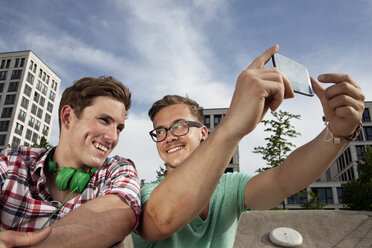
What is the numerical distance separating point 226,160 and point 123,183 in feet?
2.73

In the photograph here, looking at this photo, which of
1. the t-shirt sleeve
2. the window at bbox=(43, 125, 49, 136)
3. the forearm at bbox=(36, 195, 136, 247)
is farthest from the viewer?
the window at bbox=(43, 125, 49, 136)

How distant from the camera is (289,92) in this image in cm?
140

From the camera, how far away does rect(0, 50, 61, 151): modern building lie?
53656 millimetres

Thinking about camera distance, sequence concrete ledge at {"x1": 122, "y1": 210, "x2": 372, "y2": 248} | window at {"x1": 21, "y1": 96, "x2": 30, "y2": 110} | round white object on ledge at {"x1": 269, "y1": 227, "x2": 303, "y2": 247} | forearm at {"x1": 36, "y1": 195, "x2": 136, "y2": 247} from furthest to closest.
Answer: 1. window at {"x1": 21, "y1": 96, "x2": 30, "y2": 110}
2. concrete ledge at {"x1": 122, "y1": 210, "x2": 372, "y2": 248}
3. round white object on ledge at {"x1": 269, "y1": 227, "x2": 303, "y2": 247}
4. forearm at {"x1": 36, "y1": 195, "x2": 136, "y2": 247}

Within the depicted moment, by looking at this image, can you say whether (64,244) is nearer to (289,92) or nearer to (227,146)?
(227,146)

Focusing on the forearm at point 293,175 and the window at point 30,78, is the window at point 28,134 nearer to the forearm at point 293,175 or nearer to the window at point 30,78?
the window at point 30,78

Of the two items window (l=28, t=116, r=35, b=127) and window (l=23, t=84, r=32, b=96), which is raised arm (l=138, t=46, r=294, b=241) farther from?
window (l=23, t=84, r=32, b=96)

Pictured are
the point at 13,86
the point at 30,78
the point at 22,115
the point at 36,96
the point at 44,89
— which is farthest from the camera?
the point at 44,89

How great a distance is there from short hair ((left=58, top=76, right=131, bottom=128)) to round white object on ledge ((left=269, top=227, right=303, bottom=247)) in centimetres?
665

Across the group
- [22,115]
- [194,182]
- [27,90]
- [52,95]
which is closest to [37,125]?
[22,115]

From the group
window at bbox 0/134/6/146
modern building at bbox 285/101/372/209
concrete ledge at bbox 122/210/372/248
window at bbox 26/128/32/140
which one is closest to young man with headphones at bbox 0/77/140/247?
concrete ledge at bbox 122/210/372/248

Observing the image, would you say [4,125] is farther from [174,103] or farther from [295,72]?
[295,72]

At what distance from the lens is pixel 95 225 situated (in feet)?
4.82

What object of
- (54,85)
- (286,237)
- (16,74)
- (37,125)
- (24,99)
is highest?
(54,85)
